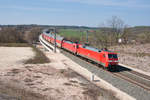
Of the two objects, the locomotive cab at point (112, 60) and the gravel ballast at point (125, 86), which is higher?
the locomotive cab at point (112, 60)

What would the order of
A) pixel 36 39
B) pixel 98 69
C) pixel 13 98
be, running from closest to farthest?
pixel 13 98, pixel 98 69, pixel 36 39

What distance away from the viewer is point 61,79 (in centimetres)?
2153

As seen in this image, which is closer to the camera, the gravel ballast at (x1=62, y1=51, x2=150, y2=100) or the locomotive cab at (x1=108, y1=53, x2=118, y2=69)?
the gravel ballast at (x1=62, y1=51, x2=150, y2=100)

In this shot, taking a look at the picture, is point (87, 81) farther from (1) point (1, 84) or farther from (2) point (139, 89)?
(1) point (1, 84)

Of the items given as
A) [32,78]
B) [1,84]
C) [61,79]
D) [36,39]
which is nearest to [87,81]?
[61,79]

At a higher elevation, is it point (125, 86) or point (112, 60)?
point (112, 60)

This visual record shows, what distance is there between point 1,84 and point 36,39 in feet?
388

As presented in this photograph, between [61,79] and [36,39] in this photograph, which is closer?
[61,79]

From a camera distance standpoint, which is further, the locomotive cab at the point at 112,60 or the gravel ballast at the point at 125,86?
the locomotive cab at the point at 112,60

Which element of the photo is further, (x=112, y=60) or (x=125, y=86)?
(x=112, y=60)

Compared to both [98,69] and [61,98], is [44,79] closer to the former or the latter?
[61,98]

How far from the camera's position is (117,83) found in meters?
19.8

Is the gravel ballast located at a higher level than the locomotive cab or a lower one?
lower

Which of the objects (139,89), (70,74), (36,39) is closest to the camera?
(139,89)
